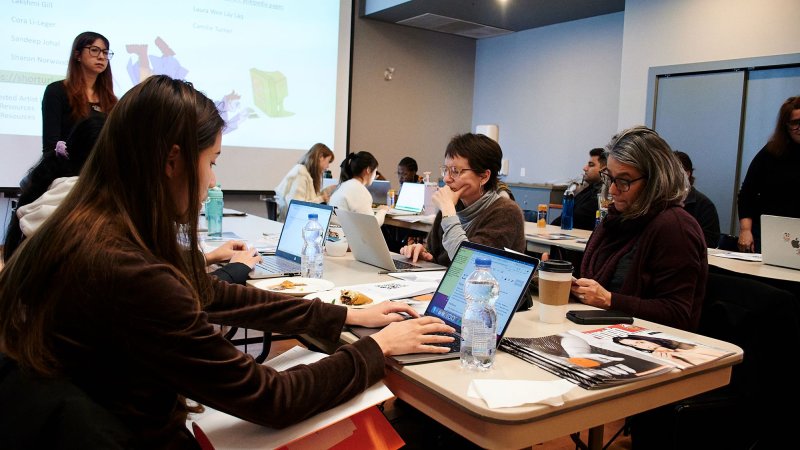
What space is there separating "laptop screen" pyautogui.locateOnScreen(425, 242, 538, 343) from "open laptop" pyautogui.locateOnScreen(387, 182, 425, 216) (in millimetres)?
4053

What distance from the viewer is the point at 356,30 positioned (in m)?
7.75

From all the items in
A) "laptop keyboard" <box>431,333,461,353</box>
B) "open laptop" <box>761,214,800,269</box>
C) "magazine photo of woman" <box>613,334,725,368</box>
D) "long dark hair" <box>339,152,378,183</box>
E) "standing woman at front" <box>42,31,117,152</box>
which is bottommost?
"laptop keyboard" <box>431,333,461,353</box>

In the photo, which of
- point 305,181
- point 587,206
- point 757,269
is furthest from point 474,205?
point 305,181

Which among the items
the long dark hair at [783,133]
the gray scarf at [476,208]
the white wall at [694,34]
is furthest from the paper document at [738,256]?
the white wall at [694,34]

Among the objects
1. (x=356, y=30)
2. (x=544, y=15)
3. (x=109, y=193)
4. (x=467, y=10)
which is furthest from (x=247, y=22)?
(x=109, y=193)

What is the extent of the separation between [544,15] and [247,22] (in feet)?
11.6

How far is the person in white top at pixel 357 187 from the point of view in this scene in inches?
185

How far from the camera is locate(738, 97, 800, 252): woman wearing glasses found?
138 inches

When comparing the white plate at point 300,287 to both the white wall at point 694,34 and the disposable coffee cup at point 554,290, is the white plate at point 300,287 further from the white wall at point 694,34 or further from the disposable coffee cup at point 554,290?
the white wall at point 694,34

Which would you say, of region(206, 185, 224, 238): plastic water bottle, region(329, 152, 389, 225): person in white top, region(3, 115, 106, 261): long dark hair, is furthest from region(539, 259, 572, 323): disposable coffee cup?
region(329, 152, 389, 225): person in white top

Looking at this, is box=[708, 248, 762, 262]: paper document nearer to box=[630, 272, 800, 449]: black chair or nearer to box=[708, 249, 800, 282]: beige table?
box=[708, 249, 800, 282]: beige table

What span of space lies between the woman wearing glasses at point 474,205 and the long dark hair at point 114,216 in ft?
4.82

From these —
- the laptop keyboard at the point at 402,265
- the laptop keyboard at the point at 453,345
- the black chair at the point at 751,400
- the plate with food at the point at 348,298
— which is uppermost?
the laptop keyboard at the point at 402,265

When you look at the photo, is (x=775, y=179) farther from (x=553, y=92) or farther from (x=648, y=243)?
(x=553, y=92)
